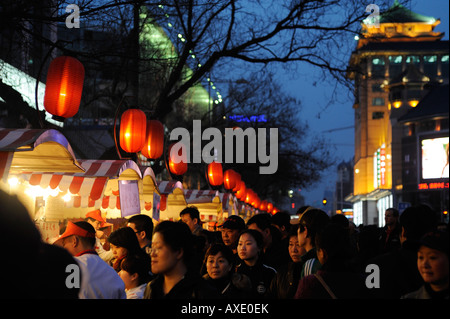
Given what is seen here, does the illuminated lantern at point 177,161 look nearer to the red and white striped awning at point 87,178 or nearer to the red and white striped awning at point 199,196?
the red and white striped awning at point 199,196

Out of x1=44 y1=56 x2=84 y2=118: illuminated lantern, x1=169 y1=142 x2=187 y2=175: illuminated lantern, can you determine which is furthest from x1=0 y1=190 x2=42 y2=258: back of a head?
x1=169 y1=142 x2=187 y2=175: illuminated lantern

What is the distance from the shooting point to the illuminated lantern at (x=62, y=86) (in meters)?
8.56

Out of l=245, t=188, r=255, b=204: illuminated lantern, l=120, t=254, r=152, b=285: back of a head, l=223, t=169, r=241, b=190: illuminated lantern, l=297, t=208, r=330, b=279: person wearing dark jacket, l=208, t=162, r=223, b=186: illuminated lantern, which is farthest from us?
l=245, t=188, r=255, b=204: illuminated lantern

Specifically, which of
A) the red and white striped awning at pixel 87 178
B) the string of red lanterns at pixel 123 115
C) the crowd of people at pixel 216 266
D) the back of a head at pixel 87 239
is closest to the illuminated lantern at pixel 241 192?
the string of red lanterns at pixel 123 115

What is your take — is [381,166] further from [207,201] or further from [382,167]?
[207,201]

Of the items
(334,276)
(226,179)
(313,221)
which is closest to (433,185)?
(226,179)

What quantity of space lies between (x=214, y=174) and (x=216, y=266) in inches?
582

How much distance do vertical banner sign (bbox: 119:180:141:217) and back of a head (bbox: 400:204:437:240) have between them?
5.90 m

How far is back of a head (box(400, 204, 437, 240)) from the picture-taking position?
215 inches

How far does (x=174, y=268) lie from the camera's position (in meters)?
3.99

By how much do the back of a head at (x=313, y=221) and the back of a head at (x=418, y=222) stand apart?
0.78 m

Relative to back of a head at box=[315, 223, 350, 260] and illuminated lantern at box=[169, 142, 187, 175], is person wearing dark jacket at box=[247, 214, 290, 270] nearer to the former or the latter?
back of a head at box=[315, 223, 350, 260]

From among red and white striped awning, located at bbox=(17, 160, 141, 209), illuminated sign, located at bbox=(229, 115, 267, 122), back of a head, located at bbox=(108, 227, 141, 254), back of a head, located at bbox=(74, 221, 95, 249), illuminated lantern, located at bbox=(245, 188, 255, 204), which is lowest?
illuminated lantern, located at bbox=(245, 188, 255, 204)
